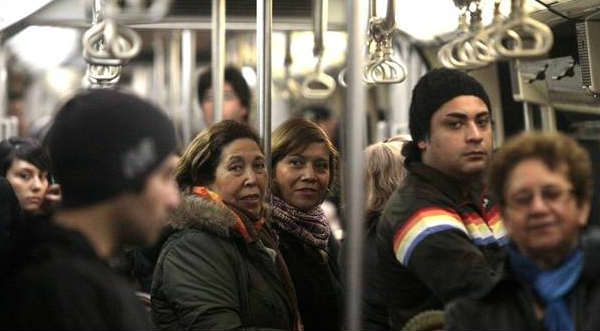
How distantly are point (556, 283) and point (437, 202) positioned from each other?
0.88 metres

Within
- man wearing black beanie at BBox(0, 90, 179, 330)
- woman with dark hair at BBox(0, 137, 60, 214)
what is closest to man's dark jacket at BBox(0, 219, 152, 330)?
man wearing black beanie at BBox(0, 90, 179, 330)

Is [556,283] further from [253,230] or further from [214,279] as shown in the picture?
[253,230]

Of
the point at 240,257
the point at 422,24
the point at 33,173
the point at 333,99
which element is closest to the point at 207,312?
the point at 240,257

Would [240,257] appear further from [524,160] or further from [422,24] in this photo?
[422,24]

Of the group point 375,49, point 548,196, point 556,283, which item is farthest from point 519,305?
point 375,49

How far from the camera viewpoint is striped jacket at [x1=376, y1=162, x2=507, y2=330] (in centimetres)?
394

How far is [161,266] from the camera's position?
4699 mm

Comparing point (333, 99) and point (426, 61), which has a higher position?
point (426, 61)

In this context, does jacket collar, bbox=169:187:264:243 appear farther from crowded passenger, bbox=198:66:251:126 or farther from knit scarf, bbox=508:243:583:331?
crowded passenger, bbox=198:66:251:126

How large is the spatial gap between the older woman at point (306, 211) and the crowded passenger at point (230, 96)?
2.40 meters

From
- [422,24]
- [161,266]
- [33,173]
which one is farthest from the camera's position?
[422,24]

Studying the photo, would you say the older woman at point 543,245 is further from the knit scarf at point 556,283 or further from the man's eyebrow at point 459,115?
the man's eyebrow at point 459,115

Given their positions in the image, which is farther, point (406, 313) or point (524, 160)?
point (406, 313)

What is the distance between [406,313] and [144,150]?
134 cm
